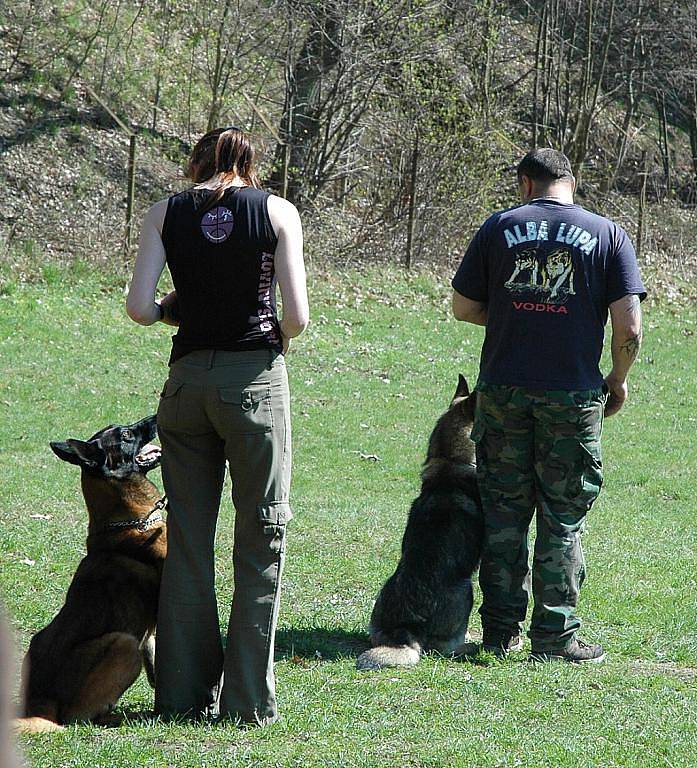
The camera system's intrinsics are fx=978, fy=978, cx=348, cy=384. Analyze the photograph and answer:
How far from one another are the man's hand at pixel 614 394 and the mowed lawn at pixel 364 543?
1.31 metres

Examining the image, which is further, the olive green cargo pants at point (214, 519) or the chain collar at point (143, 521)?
the chain collar at point (143, 521)

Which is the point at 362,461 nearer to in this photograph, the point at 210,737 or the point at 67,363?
the point at 67,363

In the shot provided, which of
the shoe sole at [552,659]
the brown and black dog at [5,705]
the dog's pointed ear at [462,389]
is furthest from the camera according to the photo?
the dog's pointed ear at [462,389]

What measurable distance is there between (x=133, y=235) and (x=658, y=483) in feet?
32.9

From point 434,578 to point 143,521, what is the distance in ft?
5.10

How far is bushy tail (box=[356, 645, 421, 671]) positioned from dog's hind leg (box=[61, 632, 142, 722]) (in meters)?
1.25

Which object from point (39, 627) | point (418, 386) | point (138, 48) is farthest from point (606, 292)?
point (138, 48)

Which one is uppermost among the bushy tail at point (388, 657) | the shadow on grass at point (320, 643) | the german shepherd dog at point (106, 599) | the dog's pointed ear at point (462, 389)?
the dog's pointed ear at point (462, 389)

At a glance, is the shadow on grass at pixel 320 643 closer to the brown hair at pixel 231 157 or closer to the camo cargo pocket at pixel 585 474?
the camo cargo pocket at pixel 585 474

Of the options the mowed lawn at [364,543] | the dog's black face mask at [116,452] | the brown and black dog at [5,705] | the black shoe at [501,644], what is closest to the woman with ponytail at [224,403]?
the mowed lawn at [364,543]

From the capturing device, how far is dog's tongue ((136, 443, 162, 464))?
4281 mm

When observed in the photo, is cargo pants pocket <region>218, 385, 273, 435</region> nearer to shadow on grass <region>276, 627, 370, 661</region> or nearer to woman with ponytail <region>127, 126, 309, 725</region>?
woman with ponytail <region>127, 126, 309, 725</region>

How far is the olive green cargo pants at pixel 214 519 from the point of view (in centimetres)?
371

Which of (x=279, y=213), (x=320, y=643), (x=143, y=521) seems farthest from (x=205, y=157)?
(x=320, y=643)
